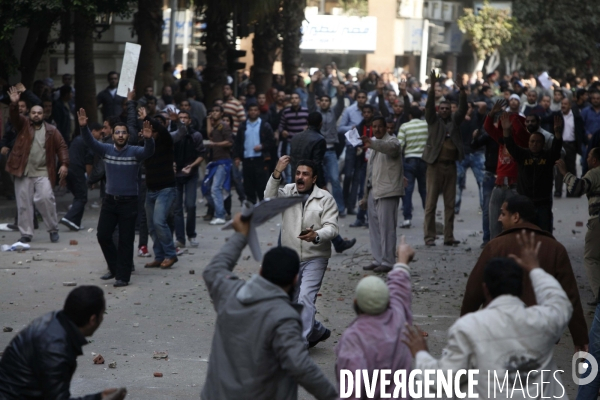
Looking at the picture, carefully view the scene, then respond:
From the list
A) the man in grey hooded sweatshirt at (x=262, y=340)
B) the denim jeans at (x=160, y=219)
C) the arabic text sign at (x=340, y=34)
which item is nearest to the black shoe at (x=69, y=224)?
the denim jeans at (x=160, y=219)

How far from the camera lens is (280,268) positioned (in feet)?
15.0

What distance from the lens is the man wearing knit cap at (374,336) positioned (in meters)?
4.49

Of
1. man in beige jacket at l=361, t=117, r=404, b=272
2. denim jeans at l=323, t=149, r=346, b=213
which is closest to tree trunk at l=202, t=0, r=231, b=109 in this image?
denim jeans at l=323, t=149, r=346, b=213

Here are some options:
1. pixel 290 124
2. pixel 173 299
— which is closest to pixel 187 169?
pixel 173 299

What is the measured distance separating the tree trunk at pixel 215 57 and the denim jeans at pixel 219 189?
8218 mm

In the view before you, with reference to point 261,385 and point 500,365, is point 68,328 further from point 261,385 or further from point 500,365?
point 500,365

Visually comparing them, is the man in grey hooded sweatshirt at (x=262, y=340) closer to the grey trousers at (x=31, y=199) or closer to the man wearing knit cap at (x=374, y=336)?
the man wearing knit cap at (x=374, y=336)

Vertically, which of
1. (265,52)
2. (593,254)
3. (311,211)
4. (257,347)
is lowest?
(593,254)

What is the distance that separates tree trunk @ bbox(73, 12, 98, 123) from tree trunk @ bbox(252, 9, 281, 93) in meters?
7.92

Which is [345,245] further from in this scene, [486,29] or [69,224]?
[486,29]

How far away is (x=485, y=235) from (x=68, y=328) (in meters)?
9.24

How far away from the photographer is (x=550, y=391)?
4559mm

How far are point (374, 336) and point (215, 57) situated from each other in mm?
19375

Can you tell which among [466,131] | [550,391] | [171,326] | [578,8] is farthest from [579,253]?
[578,8]
